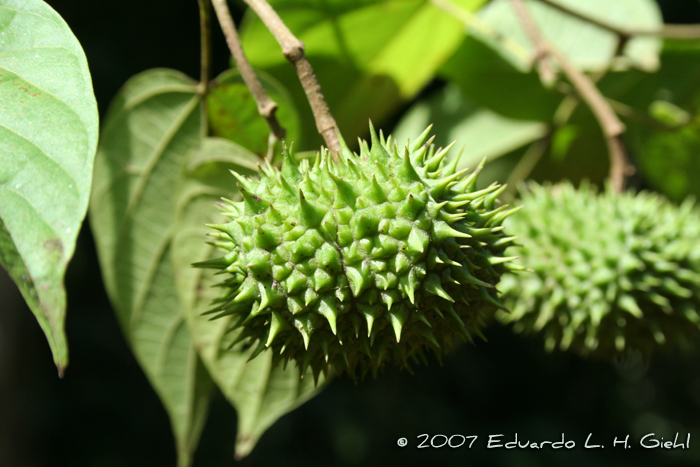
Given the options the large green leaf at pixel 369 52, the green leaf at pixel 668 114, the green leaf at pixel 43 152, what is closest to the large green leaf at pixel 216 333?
the large green leaf at pixel 369 52

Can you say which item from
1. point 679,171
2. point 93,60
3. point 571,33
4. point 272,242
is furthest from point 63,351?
point 93,60

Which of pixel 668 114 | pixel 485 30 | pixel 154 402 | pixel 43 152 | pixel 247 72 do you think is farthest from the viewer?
pixel 154 402

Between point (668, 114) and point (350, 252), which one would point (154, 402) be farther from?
point (350, 252)

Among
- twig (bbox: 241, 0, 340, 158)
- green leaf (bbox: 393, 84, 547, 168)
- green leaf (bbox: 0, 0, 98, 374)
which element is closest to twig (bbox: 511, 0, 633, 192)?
green leaf (bbox: 393, 84, 547, 168)

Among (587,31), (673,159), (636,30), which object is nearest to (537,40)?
(636,30)

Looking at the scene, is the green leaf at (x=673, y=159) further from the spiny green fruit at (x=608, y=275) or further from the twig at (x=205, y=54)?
the twig at (x=205, y=54)

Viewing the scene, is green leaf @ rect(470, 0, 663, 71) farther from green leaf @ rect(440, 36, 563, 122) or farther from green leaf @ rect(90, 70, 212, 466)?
green leaf @ rect(90, 70, 212, 466)
